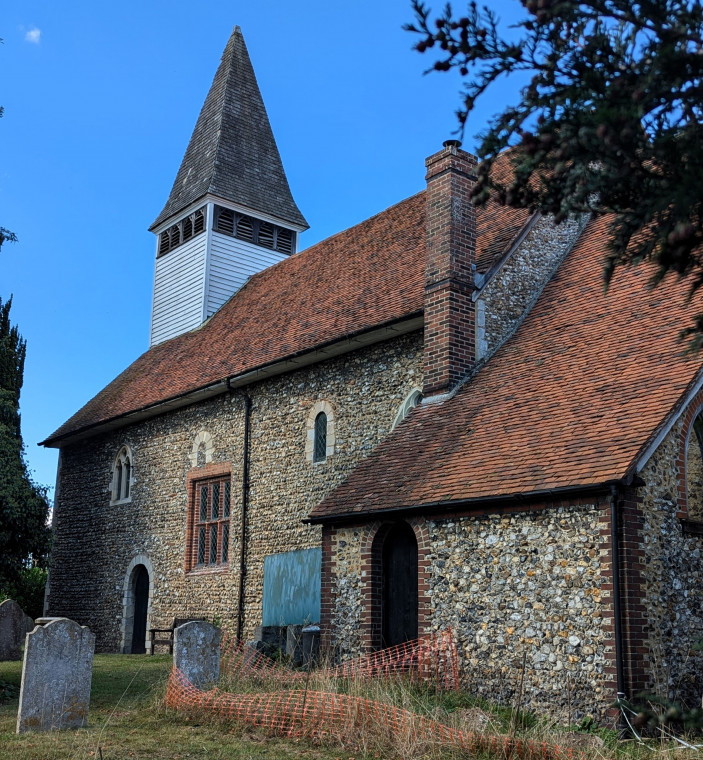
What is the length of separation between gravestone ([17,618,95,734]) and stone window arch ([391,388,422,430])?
266 inches

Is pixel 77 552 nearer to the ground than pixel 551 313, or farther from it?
nearer to the ground

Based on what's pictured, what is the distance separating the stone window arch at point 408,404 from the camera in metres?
14.5

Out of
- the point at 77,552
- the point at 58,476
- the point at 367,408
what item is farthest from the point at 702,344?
the point at 58,476

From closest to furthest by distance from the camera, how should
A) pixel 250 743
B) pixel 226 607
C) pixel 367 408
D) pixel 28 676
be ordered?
pixel 250 743, pixel 28 676, pixel 367 408, pixel 226 607

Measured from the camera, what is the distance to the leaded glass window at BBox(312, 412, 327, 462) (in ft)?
52.9

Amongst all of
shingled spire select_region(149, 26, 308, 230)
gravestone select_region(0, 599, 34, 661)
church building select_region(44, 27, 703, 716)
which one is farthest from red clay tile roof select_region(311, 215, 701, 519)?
shingled spire select_region(149, 26, 308, 230)

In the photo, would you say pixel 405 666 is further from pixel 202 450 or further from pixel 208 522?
pixel 202 450

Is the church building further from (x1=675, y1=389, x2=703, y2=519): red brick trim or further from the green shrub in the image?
the green shrub

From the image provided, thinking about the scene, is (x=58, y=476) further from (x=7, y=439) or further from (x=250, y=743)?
(x=250, y=743)

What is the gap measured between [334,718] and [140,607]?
13438 mm

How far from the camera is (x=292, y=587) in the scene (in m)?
15.6

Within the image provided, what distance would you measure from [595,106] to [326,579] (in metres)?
9.68

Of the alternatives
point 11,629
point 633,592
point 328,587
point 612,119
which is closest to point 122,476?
point 11,629

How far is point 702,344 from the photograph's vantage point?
413 cm
